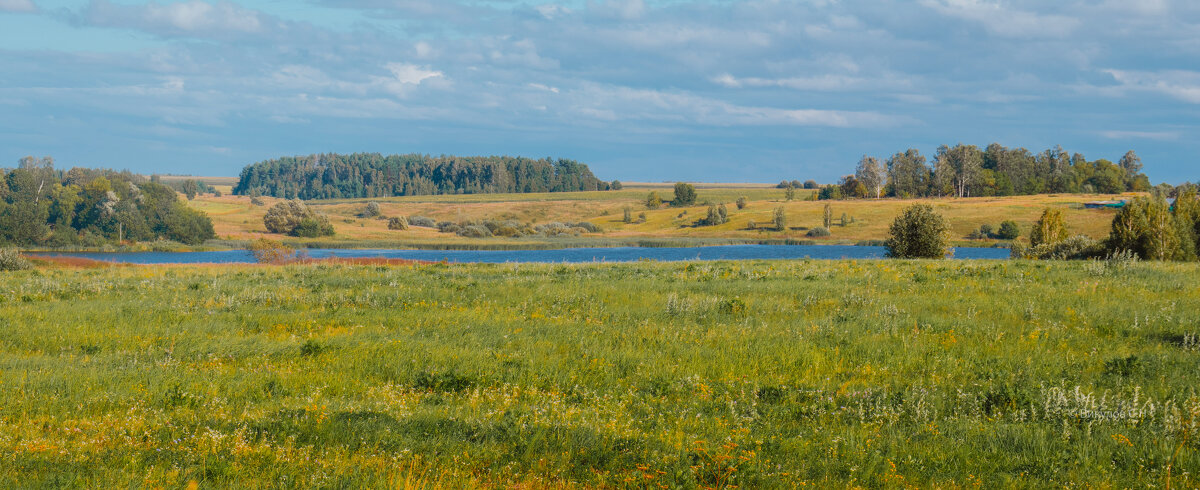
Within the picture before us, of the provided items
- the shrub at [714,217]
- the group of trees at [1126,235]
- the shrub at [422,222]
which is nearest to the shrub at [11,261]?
the group of trees at [1126,235]

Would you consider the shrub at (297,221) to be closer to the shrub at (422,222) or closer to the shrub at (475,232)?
the shrub at (475,232)

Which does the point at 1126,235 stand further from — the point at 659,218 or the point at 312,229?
the point at 659,218

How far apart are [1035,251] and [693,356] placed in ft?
143

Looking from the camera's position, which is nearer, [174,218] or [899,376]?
[899,376]

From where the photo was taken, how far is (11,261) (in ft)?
135

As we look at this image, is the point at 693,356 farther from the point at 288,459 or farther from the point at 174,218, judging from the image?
the point at 174,218

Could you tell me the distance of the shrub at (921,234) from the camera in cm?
4341

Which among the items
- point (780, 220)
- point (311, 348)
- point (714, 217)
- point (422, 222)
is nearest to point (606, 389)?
point (311, 348)

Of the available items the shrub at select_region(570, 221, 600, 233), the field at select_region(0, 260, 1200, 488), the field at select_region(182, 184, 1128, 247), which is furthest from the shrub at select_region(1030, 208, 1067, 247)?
the shrub at select_region(570, 221, 600, 233)

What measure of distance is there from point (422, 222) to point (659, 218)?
4882 cm

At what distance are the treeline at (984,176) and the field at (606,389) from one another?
151 metres

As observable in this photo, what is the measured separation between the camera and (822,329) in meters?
13.9

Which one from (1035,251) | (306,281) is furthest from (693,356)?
(1035,251)

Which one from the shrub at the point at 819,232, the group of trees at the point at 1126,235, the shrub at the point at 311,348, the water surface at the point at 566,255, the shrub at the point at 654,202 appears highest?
the shrub at the point at 654,202
